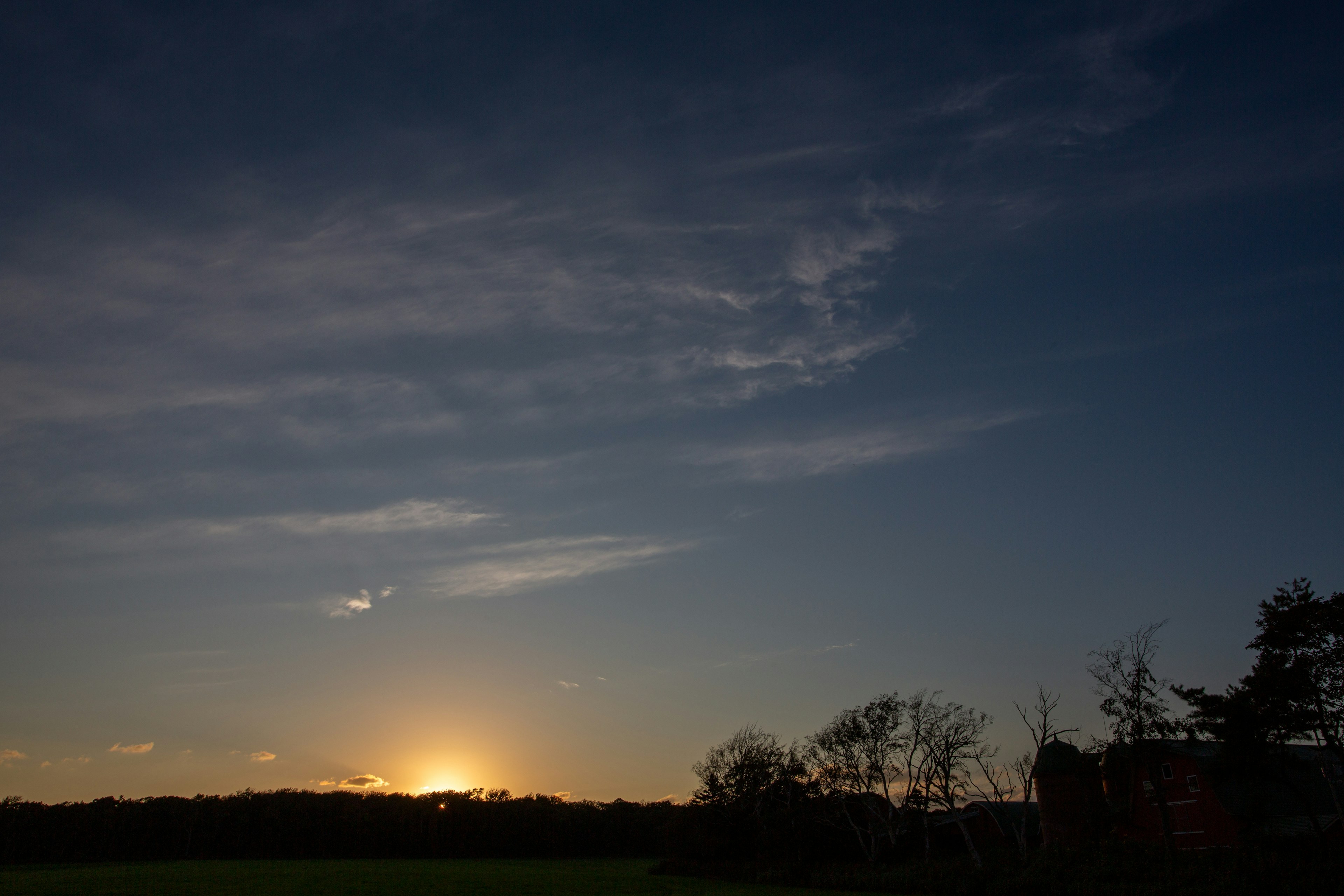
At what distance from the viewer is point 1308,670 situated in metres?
48.8

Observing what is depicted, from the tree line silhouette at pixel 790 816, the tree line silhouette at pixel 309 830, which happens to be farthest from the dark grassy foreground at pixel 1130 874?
the tree line silhouette at pixel 309 830

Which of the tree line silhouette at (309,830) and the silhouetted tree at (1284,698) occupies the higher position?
the silhouetted tree at (1284,698)

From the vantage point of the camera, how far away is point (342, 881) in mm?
72250

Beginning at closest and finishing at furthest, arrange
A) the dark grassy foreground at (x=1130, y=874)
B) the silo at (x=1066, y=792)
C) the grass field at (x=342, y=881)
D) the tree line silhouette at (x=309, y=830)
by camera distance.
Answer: the dark grassy foreground at (x=1130, y=874) < the grass field at (x=342, y=881) < the silo at (x=1066, y=792) < the tree line silhouette at (x=309, y=830)

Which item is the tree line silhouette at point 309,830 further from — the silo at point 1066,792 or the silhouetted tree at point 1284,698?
the silhouetted tree at point 1284,698

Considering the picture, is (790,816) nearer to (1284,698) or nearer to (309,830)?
(1284,698)

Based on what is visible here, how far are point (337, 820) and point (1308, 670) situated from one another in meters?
137

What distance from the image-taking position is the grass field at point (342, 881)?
6162 centimetres

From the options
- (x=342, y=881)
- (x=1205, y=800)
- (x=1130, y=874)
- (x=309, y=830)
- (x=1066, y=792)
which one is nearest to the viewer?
(x=1130, y=874)

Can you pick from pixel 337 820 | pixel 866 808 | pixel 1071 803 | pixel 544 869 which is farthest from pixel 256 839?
pixel 1071 803

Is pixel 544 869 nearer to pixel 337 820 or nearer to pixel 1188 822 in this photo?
pixel 337 820

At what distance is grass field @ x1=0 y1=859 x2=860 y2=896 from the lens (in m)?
61.6

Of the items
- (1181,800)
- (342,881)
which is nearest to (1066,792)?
(1181,800)

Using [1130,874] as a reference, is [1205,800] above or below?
above
